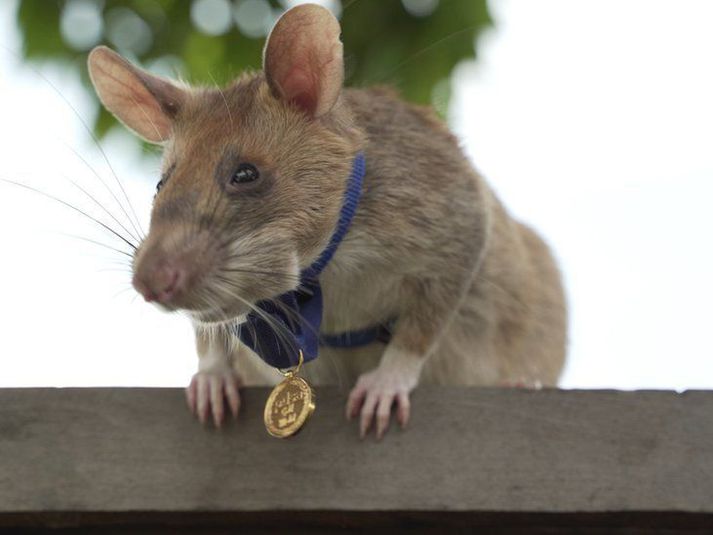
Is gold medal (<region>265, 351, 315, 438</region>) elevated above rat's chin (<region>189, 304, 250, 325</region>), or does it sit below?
below

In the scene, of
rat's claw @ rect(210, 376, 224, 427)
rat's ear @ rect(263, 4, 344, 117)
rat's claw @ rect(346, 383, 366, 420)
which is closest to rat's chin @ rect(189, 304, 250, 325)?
rat's claw @ rect(210, 376, 224, 427)

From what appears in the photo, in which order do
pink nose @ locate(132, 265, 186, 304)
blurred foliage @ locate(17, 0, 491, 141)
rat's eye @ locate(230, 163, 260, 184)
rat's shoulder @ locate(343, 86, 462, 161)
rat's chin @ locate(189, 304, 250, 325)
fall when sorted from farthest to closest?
blurred foliage @ locate(17, 0, 491, 141) → rat's shoulder @ locate(343, 86, 462, 161) → rat's eye @ locate(230, 163, 260, 184) → rat's chin @ locate(189, 304, 250, 325) → pink nose @ locate(132, 265, 186, 304)

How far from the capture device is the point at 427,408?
2301 mm

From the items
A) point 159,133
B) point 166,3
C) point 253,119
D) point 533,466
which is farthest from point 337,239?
point 166,3

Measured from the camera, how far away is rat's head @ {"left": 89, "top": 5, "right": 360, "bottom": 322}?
2.08 metres

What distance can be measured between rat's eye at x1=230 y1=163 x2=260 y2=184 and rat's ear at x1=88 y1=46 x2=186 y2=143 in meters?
0.33

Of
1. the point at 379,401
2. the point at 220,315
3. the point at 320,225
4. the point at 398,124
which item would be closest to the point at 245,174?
the point at 320,225

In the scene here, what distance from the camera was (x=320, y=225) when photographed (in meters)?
2.34

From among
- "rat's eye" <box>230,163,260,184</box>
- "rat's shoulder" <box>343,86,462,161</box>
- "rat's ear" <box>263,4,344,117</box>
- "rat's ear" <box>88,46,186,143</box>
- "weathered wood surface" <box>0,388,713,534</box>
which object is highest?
"rat's shoulder" <box>343,86,462,161</box>

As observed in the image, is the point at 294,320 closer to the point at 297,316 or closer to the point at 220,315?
the point at 297,316

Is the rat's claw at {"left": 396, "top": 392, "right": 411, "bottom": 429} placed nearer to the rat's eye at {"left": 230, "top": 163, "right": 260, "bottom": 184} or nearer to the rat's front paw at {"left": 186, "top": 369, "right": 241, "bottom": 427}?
the rat's front paw at {"left": 186, "top": 369, "right": 241, "bottom": 427}

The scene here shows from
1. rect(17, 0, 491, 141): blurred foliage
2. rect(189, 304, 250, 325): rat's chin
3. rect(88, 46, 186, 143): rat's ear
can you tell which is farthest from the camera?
rect(17, 0, 491, 141): blurred foliage
